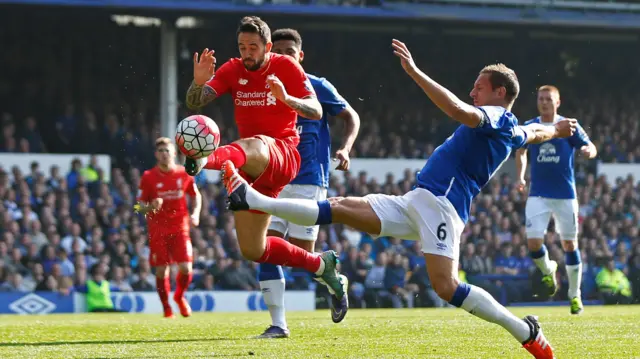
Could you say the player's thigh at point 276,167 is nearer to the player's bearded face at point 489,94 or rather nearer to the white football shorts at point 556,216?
the player's bearded face at point 489,94

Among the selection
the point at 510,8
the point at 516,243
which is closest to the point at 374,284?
the point at 516,243

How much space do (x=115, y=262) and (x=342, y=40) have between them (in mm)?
9926

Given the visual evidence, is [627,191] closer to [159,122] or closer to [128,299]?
[159,122]

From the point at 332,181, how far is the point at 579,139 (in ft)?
32.6

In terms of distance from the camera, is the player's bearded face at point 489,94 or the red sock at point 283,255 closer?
the player's bearded face at point 489,94

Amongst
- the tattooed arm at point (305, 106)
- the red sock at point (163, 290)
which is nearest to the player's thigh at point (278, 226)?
the tattooed arm at point (305, 106)

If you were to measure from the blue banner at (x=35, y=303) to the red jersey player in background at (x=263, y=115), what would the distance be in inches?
411

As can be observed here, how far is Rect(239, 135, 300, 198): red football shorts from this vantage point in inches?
311

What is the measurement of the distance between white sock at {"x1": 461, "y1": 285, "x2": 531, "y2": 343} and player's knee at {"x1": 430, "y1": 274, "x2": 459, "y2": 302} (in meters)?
0.10

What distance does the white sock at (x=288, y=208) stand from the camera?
266 inches

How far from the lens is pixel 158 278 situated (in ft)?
45.3

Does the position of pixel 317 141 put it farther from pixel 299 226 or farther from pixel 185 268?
pixel 185 268

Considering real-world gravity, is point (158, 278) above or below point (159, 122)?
below

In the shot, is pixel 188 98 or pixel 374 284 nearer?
pixel 188 98
